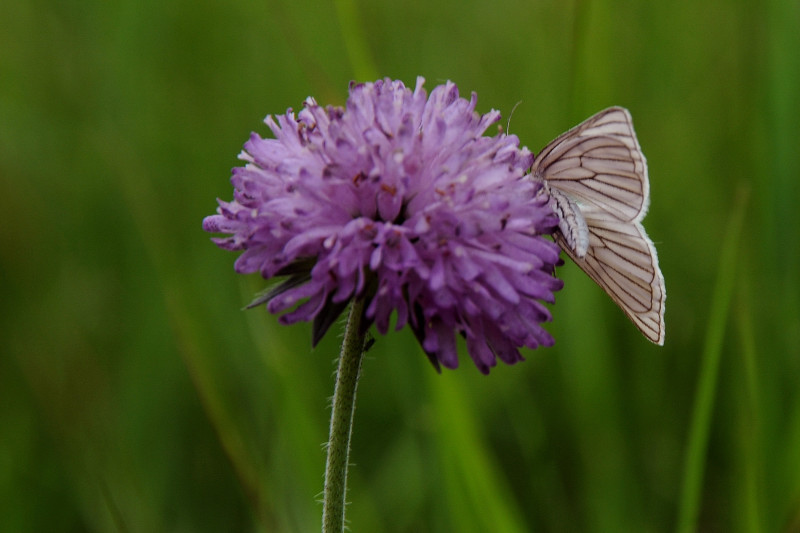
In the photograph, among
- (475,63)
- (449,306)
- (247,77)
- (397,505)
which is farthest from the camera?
(475,63)

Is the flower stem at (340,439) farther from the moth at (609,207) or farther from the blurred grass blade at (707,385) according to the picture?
the blurred grass blade at (707,385)

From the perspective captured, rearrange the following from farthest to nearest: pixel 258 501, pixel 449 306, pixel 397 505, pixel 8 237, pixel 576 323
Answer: pixel 8 237
pixel 576 323
pixel 397 505
pixel 258 501
pixel 449 306

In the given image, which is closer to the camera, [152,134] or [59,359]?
[59,359]

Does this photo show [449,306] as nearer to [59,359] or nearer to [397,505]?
[397,505]

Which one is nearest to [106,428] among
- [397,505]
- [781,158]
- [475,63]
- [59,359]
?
[59,359]

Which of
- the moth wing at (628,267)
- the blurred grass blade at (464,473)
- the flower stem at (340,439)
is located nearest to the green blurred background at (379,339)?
the blurred grass blade at (464,473)
